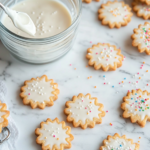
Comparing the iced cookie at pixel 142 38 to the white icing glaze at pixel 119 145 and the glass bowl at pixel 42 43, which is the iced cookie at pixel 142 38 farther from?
the white icing glaze at pixel 119 145

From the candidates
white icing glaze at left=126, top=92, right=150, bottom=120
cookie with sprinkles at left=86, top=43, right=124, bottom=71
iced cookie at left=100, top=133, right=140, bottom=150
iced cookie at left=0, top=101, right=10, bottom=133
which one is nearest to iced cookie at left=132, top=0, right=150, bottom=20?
cookie with sprinkles at left=86, top=43, right=124, bottom=71

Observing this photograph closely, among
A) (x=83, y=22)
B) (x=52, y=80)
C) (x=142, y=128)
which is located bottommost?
(x=142, y=128)

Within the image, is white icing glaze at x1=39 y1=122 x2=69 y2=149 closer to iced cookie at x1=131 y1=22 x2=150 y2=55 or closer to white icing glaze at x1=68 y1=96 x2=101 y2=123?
white icing glaze at x1=68 y1=96 x2=101 y2=123

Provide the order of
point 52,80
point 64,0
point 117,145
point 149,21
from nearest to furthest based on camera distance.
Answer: point 117,145 → point 52,80 → point 64,0 → point 149,21

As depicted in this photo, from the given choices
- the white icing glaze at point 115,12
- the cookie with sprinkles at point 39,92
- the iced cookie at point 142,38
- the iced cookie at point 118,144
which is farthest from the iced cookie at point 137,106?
the white icing glaze at point 115,12

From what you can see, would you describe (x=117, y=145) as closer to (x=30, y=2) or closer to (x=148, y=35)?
(x=148, y=35)

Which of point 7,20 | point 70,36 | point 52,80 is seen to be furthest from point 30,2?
point 52,80
